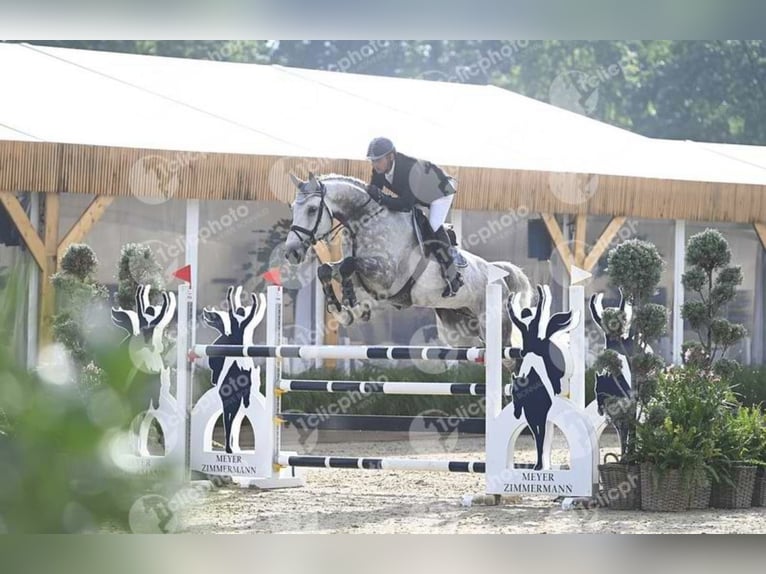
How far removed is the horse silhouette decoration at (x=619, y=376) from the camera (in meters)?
5.73

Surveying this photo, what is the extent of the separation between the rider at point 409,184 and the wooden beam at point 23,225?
430 cm

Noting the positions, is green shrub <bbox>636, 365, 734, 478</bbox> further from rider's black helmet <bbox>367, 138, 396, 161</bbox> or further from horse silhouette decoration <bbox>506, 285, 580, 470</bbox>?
rider's black helmet <bbox>367, 138, 396, 161</bbox>

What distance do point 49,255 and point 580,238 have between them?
4973 mm

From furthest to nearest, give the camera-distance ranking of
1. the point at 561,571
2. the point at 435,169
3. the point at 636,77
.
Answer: the point at 636,77, the point at 435,169, the point at 561,571

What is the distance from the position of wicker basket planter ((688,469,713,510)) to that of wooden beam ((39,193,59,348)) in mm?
5720

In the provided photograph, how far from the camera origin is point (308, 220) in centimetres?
596

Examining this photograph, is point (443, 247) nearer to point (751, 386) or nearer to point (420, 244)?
point (420, 244)

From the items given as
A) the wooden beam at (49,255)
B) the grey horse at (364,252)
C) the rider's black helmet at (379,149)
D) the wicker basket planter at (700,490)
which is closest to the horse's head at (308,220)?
the grey horse at (364,252)

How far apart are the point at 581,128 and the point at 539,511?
26.8ft

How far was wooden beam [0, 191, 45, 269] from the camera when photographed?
31.6 feet

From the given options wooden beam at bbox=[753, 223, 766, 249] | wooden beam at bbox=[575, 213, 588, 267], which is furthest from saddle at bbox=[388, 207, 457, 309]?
wooden beam at bbox=[753, 223, 766, 249]
